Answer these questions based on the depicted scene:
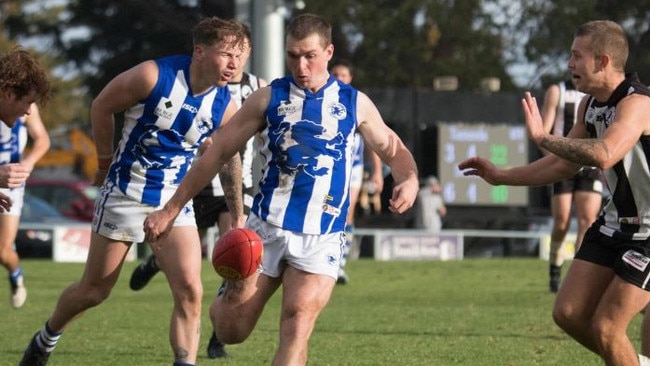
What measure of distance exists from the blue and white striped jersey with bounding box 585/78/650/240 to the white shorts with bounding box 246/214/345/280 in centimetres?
148

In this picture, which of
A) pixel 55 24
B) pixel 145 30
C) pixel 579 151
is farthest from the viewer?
pixel 55 24

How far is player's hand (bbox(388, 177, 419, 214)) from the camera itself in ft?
23.6

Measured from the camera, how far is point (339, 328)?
38.9 ft

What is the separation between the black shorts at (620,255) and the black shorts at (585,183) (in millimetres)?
5956

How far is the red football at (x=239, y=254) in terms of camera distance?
7004 mm

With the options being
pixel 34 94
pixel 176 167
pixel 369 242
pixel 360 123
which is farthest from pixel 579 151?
pixel 369 242

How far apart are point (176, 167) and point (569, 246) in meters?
17.9

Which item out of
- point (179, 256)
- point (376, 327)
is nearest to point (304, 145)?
point (179, 256)

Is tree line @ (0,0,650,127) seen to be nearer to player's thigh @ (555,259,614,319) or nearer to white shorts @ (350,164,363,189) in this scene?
white shorts @ (350,164,363,189)

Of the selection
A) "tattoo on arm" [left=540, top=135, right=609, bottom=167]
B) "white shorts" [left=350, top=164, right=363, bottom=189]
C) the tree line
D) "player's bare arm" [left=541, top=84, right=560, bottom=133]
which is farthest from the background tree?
"tattoo on arm" [left=540, top=135, right=609, bottom=167]

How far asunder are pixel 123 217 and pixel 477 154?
20736 mm

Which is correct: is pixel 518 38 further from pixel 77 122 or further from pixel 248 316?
pixel 248 316

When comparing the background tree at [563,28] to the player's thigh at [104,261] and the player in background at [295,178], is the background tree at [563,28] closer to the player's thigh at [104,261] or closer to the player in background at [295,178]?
the player's thigh at [104,261]

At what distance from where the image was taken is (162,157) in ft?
27.5
